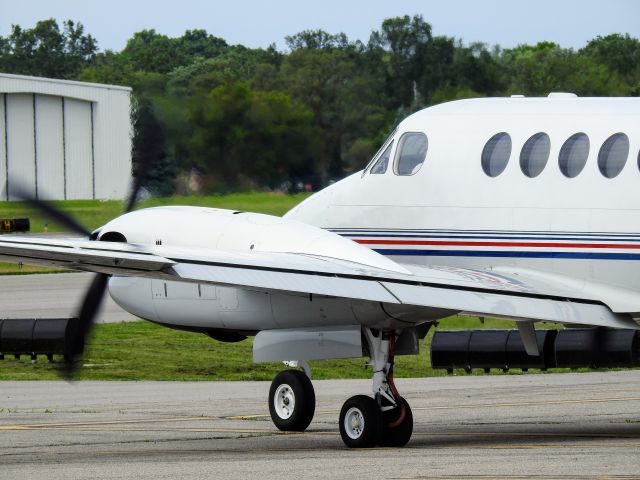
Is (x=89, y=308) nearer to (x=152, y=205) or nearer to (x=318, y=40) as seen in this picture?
(x=152, y=205)

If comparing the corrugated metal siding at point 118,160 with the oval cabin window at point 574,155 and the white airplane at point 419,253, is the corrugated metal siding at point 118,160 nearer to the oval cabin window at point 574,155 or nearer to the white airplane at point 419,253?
the white airplane at point 419,253

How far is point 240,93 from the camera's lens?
23.5 metres

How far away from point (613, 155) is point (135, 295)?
634 cm

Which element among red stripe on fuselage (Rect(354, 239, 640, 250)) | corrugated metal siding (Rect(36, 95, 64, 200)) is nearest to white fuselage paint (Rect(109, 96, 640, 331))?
red stripe on fuselage (Rect(354, 239, 640, 250))

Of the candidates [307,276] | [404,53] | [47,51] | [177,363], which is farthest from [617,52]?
[307,276]

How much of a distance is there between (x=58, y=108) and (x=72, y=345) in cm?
3841

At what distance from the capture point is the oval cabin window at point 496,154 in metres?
18.9

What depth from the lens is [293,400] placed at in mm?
19953

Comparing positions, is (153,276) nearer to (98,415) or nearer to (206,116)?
(206,116)

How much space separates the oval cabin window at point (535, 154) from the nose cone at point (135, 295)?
5.04 metres

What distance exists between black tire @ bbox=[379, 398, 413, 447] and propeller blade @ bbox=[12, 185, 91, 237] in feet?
14.8

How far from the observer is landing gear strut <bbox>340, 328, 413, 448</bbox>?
60.1 ft

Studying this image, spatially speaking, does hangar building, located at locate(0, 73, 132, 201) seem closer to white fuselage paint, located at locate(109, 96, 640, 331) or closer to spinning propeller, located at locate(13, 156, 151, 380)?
spinning propeller, located at locate(13, 156, 151, 380)

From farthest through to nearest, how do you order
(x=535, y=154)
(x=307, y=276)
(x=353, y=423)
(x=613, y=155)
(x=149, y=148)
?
1. (x=149, y=148)
2. (x=535, y=154)
3. (x=353, y=423)
4. (x=613, y=155)
5. (x=307, y=276)
